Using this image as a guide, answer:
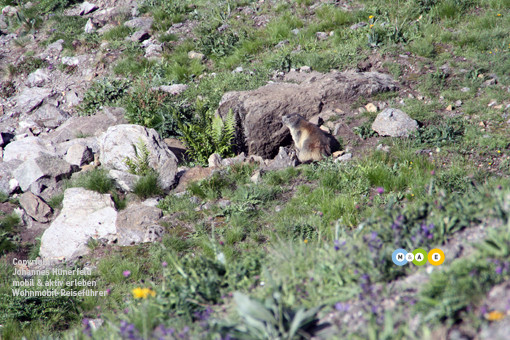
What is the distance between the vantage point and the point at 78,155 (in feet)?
26.9

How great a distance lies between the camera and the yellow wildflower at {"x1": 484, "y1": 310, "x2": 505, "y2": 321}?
8.12 feet

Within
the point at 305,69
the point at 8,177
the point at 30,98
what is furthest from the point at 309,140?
the point at 30,98

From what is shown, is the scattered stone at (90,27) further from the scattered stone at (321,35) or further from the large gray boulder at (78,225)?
the large gray boulder at (78,225)

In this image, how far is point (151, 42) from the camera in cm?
1166

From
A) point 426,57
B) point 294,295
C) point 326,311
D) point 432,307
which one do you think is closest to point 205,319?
point 294,295

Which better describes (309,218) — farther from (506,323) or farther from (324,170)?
(506,323)

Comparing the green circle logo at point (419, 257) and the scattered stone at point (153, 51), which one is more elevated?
the green circle logo at point (419, 257)

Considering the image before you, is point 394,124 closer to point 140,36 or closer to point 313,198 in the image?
point 313,198

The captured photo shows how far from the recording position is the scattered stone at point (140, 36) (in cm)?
1184

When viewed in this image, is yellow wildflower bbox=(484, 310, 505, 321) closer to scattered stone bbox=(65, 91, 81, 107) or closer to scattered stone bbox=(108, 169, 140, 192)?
scattered stone bbox=(108, 169, 140, 192)

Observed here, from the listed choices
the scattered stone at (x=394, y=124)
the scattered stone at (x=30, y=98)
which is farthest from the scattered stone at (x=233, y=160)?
the scattered stone at (x=30, y=98)

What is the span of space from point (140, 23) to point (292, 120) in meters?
7.58

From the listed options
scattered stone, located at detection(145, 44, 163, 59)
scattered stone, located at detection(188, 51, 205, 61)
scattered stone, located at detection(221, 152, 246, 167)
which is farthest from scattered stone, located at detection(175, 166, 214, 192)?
scattered stone, located at detection(145, 44, 163, 59)

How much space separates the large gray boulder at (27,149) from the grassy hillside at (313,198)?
1677 millimetres
